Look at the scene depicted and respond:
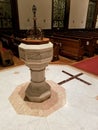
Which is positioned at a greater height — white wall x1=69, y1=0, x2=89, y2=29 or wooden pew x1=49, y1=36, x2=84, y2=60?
white wall x1=69, y1=0, x2=89, y2=29

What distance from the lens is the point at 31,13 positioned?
5.71 meters

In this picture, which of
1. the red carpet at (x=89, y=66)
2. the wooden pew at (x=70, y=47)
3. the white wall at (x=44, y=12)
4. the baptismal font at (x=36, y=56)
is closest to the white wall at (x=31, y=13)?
the white wall at (x=44, y=12)

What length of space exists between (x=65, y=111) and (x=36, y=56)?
0.91 metres

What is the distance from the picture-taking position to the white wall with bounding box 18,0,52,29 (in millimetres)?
5380

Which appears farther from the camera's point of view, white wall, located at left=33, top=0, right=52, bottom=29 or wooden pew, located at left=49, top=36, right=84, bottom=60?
white wall, located at left=33, top=0, right=52, bottom=29

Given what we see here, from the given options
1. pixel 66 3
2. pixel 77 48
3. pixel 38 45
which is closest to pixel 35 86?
pixel 38 45

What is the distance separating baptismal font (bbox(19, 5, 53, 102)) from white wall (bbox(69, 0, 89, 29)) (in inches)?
226

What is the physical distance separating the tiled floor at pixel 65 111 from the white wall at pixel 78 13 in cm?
510

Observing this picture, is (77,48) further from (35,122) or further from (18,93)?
(35,122)

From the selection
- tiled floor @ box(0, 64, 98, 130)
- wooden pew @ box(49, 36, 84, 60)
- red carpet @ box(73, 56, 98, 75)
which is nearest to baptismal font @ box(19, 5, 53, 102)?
tiled floor @ box(0, 64, 98, 130)

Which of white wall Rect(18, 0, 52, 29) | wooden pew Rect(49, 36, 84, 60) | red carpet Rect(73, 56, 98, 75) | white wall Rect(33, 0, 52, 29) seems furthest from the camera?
white wall Rect(33, 0, 52, 29)

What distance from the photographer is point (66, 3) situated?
6.46m

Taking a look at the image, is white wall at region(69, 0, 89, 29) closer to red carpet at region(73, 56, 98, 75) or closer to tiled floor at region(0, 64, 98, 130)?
red carpet at region(73, 56, 98, 75)

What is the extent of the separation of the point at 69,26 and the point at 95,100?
224 inches
